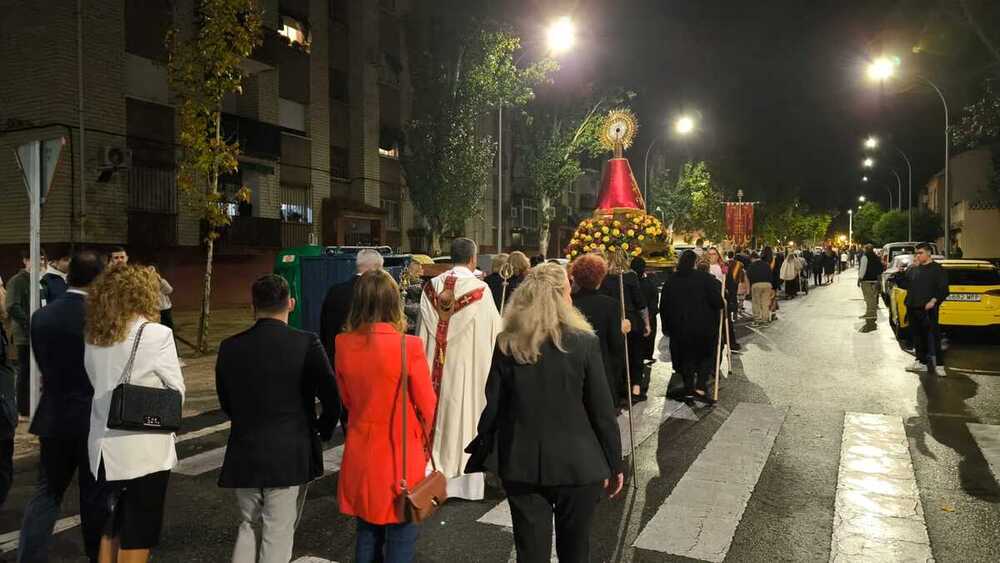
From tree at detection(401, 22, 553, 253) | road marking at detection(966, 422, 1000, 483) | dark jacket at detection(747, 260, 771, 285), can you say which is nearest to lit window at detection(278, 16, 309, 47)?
tree at detection(401, 22, 553, 253)

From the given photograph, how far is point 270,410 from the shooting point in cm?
335

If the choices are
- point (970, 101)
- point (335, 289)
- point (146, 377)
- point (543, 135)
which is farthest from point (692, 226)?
point (146, 377)

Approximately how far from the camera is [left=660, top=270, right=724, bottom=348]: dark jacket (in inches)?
344

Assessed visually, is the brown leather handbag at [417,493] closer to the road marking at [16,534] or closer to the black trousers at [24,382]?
the road marking at [16,534]

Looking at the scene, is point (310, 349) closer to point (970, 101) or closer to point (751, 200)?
point (970, 101)

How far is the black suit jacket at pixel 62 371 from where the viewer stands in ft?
12.6

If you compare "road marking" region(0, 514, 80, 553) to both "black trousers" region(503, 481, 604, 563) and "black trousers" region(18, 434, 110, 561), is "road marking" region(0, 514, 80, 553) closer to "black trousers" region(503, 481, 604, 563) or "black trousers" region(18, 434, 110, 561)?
"black trousers" region(18, 434, 110, 561)

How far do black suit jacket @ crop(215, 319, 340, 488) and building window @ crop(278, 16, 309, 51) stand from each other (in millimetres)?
23000

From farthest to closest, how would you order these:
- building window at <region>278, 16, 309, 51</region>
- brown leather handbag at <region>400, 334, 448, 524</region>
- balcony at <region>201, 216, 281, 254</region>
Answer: building window at <region>278, 16, 309, 51</region>
balcony at <region>201, 216, 281, 254</region>
brown leather handbag at <region>400, 334, 448, 524</region>

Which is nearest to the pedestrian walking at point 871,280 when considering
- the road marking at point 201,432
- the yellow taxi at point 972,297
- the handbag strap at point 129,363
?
the yellow taxi at point 972,297

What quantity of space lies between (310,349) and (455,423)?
2031mm

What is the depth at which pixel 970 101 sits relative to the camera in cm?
1933

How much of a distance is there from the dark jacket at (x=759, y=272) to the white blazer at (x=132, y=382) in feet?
54.3

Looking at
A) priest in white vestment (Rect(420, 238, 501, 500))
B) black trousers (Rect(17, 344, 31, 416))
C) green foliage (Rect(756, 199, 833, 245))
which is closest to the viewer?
priest in white vestment (Rect(420, 238, 501, 500))
